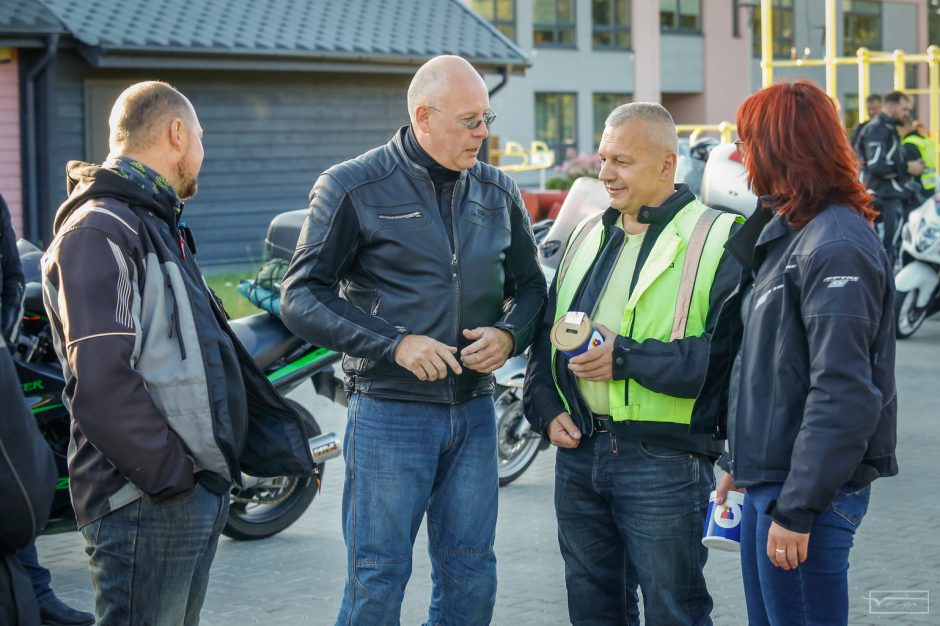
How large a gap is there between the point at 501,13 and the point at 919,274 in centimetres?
2691

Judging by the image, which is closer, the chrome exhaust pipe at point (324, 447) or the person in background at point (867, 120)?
the chrome exhaust pipe at point (324, 447)

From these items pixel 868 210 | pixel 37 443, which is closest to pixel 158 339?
pixel 37 443

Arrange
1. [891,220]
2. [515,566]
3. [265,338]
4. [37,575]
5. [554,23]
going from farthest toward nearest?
[554,23]
[891,220]
[265,338]
[515,566]
[37,575]

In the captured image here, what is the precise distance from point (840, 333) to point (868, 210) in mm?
418

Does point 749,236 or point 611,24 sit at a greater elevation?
point 611,24

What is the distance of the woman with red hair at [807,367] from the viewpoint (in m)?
3.03

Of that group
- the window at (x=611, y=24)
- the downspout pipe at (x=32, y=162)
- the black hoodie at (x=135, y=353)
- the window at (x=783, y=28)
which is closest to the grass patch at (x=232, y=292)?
the downspout pipe at (x=32, y=162)

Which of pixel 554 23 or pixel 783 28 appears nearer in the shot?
pixel 554 23

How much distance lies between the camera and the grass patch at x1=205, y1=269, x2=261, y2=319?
12.9m

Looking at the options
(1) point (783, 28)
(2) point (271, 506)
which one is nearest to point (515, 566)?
(2) point (271, 506)

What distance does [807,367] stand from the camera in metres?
3.13

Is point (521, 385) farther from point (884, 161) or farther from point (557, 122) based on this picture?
point (557, 122)

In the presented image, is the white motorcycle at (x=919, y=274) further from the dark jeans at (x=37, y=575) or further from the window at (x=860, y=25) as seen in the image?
the window at (x=860, y=25)

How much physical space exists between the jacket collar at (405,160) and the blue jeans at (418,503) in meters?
0.68
